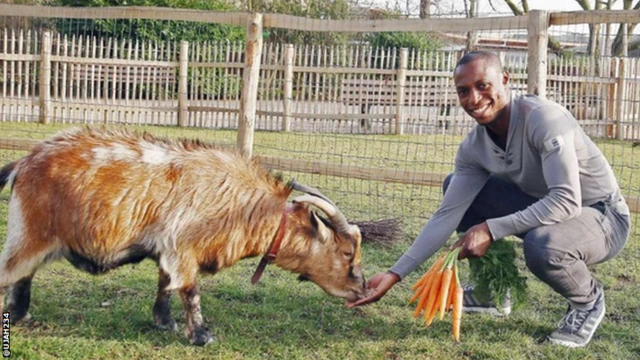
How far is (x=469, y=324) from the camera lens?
17.5 ft

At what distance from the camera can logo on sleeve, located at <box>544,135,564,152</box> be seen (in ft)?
15.0

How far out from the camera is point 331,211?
16.4ft

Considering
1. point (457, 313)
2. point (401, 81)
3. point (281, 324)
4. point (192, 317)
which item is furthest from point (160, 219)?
point (401, 81)

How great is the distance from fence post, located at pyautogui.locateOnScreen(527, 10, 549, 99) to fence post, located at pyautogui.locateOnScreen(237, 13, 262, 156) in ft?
8.21

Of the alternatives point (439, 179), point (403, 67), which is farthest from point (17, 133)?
point (439, 179)

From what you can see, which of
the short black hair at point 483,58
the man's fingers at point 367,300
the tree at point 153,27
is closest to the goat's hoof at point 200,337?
the man's fingers at point 367,300

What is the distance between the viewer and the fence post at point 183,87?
54.6 feet

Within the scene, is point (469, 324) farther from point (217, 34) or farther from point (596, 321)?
point (217, 34)

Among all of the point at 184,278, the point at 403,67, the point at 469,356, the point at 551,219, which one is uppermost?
the point at 403,67

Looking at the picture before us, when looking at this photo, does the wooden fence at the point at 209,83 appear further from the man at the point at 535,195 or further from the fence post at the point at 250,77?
the man at the point at 535,195

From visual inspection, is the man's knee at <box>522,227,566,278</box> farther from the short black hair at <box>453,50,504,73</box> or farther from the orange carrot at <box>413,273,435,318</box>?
the short black hair at <box>453,50,504,73</box>

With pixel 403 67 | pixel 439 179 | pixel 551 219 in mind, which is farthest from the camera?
pixel 403 67

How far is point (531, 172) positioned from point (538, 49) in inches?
92.4

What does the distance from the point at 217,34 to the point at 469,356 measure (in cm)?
1762
